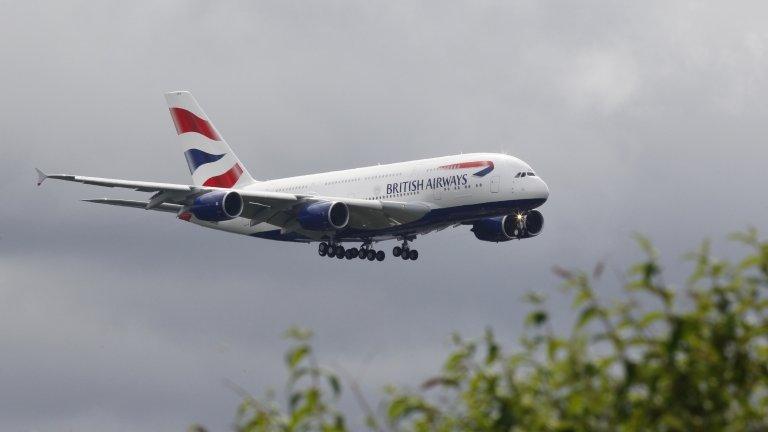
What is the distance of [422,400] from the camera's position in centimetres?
1134

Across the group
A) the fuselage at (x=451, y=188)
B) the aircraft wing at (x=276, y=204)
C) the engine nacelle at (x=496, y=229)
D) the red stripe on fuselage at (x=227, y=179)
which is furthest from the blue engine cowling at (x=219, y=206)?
the red stripe on fuselage at (x=227, y=179)

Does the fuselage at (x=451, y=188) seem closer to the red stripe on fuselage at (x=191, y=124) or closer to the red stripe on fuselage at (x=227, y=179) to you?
the red stripe on fuselage at (x=227, y=179)

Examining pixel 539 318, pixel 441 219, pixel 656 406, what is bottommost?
pixel 656 406

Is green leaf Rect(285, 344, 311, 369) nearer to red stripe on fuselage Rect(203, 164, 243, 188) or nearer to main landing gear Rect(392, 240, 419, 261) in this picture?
main landing gear Rect(392, 240, 419, 261)

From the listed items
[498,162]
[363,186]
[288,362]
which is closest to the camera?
[288,362]

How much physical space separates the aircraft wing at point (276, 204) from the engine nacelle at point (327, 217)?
71cm

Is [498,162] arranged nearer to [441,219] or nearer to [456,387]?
[441,219]

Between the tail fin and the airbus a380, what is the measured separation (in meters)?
8.49

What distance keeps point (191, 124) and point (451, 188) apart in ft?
109

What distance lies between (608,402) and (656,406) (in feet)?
1.05

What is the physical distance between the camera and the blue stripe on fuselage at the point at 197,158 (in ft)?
358

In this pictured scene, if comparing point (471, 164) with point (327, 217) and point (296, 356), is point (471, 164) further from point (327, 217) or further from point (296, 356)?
point (296, 356)

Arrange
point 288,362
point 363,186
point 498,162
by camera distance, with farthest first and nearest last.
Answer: point 363,186, point 498,162, point 288,362

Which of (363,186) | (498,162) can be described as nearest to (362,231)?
(363,186)
